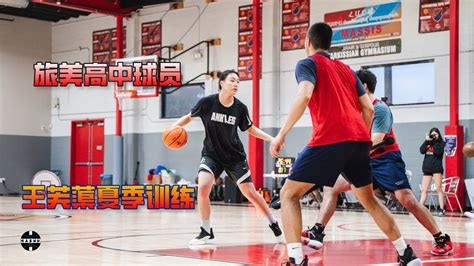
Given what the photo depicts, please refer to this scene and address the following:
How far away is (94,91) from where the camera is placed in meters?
26.6

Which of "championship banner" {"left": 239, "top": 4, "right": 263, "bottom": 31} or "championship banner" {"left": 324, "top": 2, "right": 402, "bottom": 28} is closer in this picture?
"championship banner" {"left": 324, "top": 2, "right": 402, "bottom": 28}

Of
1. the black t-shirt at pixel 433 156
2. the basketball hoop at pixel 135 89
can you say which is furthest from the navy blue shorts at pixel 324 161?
the basketball hoop at pixel 135 89

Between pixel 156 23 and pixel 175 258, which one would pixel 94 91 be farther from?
pixel 175 258

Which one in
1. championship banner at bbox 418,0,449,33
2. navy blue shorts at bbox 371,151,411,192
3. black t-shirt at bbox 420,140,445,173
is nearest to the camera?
navy blue shorts at bbox 371,151,411,192

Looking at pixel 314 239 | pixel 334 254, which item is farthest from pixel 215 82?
pixel 334 254

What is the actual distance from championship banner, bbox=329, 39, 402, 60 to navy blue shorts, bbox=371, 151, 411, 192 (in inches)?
456

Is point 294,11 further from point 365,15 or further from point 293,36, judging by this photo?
point 365,15

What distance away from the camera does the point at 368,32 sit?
64.3ft

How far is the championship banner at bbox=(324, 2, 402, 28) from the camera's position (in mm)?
19062

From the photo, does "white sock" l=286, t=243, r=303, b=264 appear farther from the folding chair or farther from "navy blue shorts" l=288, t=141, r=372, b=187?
the folding chair

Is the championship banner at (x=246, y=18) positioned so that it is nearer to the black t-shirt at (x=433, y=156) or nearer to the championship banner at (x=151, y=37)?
the championship banner at (x=151, y=37)

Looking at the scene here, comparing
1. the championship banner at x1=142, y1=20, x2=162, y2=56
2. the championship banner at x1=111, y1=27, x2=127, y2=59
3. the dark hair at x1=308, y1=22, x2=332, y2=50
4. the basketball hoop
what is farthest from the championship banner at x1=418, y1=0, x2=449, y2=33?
the dark hair at x1=308, y1=22, x2=332, y2=50

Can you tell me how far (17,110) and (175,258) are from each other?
69.9 ft

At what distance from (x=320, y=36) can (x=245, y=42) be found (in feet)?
54.0
